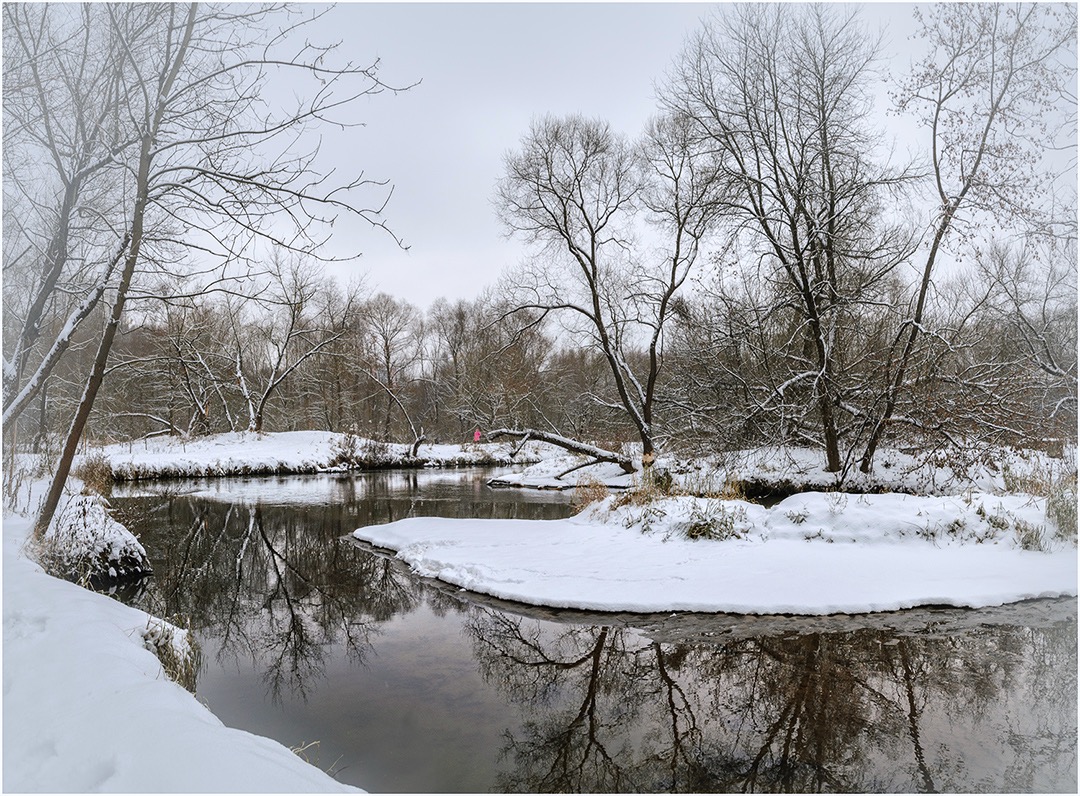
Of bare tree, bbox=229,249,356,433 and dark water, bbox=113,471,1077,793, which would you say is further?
bare tree, bbox=229,249,356,433

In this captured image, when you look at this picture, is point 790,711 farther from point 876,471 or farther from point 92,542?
point 876,471

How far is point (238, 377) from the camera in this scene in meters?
31.0

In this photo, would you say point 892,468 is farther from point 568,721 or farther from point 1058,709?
point 568,721

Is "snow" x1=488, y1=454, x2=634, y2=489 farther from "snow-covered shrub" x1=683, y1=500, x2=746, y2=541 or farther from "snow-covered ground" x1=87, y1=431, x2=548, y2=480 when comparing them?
"snow-covered shrub" x1=683, y1=500, x2=746, y2=541

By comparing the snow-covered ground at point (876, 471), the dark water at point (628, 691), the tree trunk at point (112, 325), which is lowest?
the dark water at point (628, 691)

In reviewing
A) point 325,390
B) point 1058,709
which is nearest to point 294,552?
point 1058,709

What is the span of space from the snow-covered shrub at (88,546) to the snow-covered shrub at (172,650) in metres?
1.83

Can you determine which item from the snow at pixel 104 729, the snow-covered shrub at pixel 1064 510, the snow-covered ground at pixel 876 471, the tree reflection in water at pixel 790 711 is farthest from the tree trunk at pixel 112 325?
the snow-covered shrub at pixel 1064 510

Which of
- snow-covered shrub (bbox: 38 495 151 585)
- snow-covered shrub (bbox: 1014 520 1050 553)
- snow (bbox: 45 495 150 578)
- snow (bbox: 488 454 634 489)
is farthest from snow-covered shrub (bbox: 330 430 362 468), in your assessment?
snow-covered shrub (bbox: 1014 520 1050 553)

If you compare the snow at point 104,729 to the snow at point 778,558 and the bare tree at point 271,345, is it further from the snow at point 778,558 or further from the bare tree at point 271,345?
the bare tree at point 271,345

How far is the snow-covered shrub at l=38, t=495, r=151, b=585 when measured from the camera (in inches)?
246

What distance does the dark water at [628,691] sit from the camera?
367 cm

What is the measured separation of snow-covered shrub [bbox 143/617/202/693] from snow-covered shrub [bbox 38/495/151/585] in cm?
183

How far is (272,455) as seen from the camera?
25812 mm
